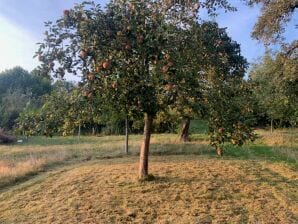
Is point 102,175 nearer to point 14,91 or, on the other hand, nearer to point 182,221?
point 182,221

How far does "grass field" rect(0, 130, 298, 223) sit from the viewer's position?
7672 millimetres

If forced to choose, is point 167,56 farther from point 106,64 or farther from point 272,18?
point 272,18

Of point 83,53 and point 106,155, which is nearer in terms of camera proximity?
point 83,53

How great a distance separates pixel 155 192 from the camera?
9.17 meters

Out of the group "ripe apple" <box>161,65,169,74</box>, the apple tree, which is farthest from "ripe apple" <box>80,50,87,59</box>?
"ripe apple" <box>161,65,169,74</box>

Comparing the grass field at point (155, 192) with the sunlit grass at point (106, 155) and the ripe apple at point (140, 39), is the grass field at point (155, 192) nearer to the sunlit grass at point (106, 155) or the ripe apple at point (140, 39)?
the sunlit grass at point (106, 155)

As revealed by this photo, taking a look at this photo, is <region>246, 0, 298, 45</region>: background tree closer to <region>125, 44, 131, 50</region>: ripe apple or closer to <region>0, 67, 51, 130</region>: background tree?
<region>125, 44, 131, 50</region>: ripe apple

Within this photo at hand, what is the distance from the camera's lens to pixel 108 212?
789cm

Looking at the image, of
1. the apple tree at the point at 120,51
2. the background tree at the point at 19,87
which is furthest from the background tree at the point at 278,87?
the background tree at the point at 19,87

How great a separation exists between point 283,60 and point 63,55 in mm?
9771

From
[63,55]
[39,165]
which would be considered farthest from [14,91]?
[63,55]

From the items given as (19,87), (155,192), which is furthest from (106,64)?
(19,87)

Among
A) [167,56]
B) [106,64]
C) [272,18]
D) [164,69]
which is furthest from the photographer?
[272,18]

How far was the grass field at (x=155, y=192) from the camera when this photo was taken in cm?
767
